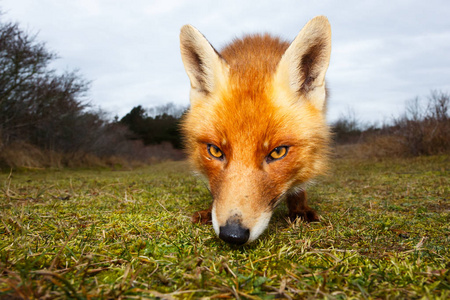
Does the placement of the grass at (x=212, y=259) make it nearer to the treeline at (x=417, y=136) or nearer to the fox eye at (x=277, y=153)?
the fox eye at (x=277, y=153)

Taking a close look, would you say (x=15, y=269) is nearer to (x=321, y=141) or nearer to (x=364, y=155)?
(x=321, y=141)

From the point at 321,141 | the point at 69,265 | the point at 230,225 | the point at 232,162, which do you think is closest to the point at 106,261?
the point at 69,265

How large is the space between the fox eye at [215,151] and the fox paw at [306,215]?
1086 mm

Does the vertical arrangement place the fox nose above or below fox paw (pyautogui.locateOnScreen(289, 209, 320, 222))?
above

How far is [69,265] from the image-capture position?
4.66 ft

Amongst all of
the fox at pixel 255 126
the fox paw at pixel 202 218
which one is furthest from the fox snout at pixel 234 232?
the fox paw at pixel 202 218

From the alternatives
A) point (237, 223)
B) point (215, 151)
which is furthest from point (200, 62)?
point (237, 223)

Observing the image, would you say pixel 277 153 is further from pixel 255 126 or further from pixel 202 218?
pixel 202 218

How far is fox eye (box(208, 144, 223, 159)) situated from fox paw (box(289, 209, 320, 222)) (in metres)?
1.09

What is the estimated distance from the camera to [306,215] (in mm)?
2758

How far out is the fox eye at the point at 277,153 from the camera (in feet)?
7.09

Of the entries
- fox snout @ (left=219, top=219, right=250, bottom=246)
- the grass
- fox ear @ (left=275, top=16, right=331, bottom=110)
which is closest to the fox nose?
fox snout @ (left=219, top=219, right=250, bottom=246)

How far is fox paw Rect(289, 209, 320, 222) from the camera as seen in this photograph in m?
2.70

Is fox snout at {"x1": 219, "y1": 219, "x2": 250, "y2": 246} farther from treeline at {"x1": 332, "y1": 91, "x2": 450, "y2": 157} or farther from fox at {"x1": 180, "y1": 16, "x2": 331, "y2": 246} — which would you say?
treeline at {"x1": 332, "y1": 91, "x2": 450, "y2": 157}
